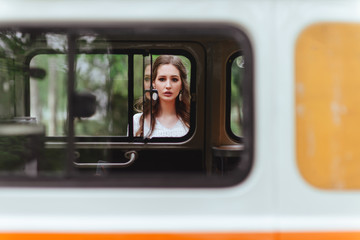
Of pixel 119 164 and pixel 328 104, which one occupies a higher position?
pixel 328 104

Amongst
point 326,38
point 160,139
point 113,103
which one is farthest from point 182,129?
point 326,38

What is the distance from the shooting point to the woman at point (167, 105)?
3.81m

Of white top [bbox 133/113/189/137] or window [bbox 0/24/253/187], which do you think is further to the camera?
white top [bbox 133/113/189/137]

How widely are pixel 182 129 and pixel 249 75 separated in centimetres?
209

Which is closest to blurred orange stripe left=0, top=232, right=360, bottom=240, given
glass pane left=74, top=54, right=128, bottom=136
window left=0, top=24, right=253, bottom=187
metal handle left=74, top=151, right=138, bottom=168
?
window left=0, top=24, right=253, bottom=187

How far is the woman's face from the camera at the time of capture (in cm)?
382

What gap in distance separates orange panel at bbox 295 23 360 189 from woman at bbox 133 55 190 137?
6.88ft

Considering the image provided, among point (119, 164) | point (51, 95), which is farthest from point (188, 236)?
point (119, 164)

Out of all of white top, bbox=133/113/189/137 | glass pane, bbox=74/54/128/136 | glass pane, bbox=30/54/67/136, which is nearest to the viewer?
glass pane, bbox=30/54/67/136

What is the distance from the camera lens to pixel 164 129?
384 centimetres

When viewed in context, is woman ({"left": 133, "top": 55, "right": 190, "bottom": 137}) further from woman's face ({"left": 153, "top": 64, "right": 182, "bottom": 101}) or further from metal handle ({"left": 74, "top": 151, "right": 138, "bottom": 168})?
metal handle ({"left": 74, "top": 151, "right": 138, "bottom": 168})

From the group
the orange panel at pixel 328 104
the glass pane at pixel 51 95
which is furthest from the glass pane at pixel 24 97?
the orange panel at pixel 328 104

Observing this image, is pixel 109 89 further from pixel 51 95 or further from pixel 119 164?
pixel 51 95

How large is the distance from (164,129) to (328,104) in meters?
2.19
